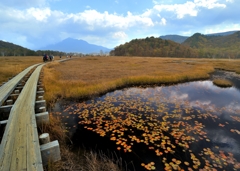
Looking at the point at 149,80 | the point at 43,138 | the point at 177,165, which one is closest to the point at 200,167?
the point at 177,165

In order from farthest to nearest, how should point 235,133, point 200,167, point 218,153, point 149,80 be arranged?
point 149,80 → point 235,133 → point 218,153 → point 200,167

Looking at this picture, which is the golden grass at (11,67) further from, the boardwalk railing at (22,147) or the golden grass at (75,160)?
the boardwalk railing at (22,147)

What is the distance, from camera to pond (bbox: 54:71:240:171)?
546 centimetres

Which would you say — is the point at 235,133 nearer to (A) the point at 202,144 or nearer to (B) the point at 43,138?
(A) the point at 202,144

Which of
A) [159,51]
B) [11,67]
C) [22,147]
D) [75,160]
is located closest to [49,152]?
[22,147]

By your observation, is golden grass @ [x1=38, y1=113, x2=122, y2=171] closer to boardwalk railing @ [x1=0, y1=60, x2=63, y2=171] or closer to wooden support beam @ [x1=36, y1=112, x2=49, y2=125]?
wooden support beam @ [x1=36, y1=112, x2=49, y2=125]

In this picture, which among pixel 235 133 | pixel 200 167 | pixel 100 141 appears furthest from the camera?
pixel 235 133

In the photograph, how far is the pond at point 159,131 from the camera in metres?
5.46

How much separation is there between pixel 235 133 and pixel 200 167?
Result: 404 centimetres

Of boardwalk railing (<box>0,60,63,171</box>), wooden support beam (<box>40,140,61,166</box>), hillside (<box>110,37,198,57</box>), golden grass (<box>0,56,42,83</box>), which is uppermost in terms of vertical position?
hillside (<box>110,37,198,57</box>)

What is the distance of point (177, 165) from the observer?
5.11 metres

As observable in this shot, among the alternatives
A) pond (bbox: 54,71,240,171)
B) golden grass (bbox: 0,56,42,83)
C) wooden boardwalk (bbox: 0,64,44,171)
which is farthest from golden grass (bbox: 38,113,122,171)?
golden grass (bbox: 0,56,42,83)

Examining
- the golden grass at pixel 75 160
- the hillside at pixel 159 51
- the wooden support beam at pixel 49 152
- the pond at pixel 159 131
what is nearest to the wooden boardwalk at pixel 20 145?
the wooden support beam at pixel 49 152

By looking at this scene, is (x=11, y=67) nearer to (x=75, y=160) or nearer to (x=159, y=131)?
(x=75, y=160)
